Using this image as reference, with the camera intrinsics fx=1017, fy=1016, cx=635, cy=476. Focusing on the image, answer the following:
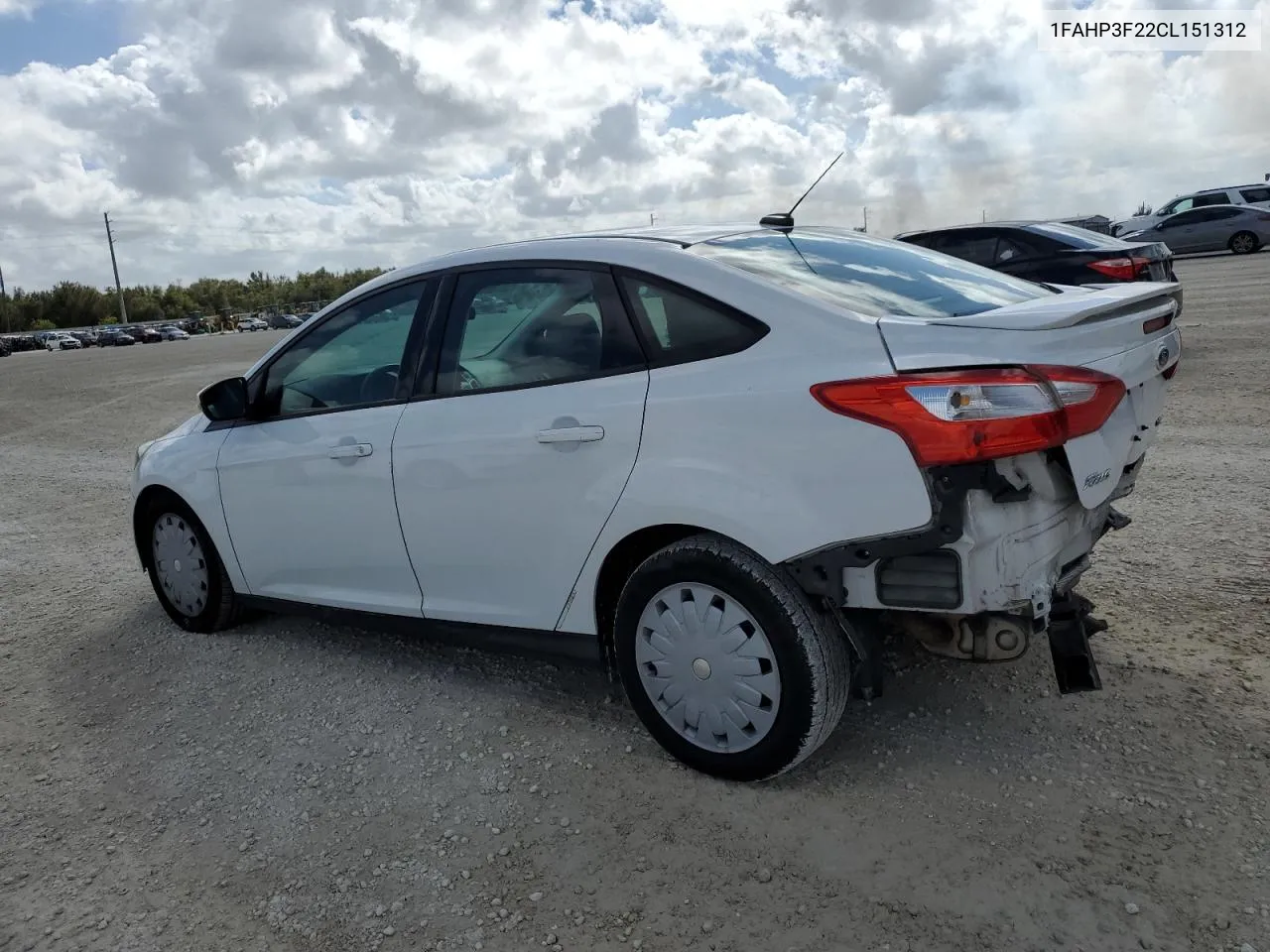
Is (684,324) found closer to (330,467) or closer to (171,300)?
(330,467)

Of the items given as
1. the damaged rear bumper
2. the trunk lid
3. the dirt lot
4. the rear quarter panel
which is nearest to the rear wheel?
the dirt lot

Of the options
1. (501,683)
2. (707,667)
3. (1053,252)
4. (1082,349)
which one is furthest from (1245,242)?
(707,667)

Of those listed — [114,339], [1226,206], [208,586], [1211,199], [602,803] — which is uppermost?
[1211,199]

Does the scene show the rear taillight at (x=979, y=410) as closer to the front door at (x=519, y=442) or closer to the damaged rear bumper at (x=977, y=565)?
the damaged rear bumper at (x=977, y=565)

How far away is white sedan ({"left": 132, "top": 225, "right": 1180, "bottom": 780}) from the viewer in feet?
8.69

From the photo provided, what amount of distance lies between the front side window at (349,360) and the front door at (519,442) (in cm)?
25

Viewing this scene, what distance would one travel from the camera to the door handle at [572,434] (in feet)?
10.4

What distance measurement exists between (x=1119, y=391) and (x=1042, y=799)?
118 centimetres

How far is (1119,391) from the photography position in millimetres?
2752

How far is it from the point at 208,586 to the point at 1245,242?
91.3 feet

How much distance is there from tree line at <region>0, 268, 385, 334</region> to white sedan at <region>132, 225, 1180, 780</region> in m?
90.9

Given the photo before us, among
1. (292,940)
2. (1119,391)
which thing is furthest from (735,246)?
(292,940)

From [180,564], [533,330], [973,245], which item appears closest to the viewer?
[533,330]

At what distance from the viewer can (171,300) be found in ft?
406
